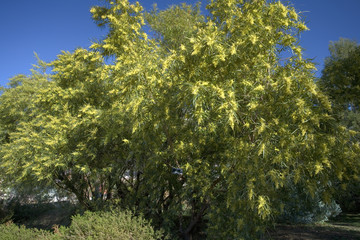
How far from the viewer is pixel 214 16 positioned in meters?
5.07

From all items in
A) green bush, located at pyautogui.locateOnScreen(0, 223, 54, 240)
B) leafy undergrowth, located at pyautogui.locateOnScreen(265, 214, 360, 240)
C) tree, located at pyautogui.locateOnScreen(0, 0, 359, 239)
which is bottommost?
leafy undergrowth, located at pyautogui.locateOnScreen(265, 214, 360, 240)

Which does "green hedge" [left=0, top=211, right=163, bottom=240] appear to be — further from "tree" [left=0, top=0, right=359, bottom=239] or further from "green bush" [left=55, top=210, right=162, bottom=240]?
"tree" [left=0, top=0, right=359, bottom=239]

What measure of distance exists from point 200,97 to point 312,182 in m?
2.00

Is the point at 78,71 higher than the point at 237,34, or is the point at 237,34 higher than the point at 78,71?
the point at 78,71

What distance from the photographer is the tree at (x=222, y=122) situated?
11.6 ft

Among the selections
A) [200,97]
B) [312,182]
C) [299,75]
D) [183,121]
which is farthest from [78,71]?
[312,182]

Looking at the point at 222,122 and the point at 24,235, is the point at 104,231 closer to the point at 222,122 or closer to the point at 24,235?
the point at 24,235

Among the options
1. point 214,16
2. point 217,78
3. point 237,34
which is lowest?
point 217,78

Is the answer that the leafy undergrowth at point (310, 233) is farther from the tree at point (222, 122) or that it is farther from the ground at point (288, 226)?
the tree at point (222, 122)

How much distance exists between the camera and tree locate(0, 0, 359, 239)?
3.53 meters

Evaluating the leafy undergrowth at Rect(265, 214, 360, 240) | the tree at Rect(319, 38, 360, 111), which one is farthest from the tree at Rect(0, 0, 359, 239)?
the leafy undergrowth at Rect(265, 214, 360, 240)

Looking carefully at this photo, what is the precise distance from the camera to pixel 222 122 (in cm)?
379

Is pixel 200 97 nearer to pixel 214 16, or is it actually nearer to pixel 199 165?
pixel 199 165

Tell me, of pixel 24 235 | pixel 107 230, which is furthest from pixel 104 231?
pixel 24 235
